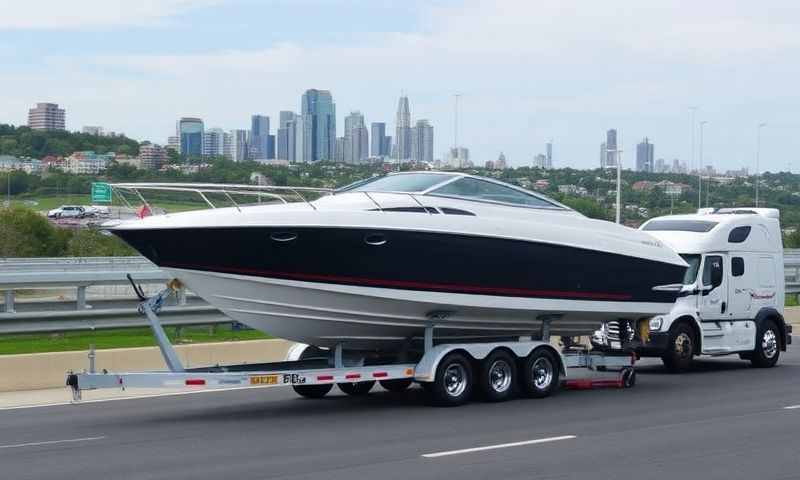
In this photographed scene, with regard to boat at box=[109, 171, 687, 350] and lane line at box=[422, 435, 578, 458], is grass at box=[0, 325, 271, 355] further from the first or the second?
lane line at box=[422, 435, 578, 458]

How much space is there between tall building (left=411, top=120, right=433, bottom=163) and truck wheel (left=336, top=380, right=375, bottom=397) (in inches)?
778

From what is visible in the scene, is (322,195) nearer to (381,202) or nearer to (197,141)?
(381,202)

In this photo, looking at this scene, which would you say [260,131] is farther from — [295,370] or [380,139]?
[295,370]

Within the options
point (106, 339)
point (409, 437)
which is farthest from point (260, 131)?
point (409, 437)

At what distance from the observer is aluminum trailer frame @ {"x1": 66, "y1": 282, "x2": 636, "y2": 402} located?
1352cm

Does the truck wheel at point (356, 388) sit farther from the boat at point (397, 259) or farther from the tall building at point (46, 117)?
the tall building at point (46, 117)

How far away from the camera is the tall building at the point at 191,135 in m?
41.0

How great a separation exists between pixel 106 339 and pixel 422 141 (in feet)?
60.1

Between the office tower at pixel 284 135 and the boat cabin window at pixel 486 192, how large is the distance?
33450mm

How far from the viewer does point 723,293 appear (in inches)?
811

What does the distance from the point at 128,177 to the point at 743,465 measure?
1946 centimetres

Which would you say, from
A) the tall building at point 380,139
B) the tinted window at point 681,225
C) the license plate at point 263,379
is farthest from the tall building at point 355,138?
the license plate at point 263,379

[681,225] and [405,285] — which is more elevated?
[681,225]

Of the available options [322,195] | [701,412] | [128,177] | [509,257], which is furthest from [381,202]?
[128,177]
